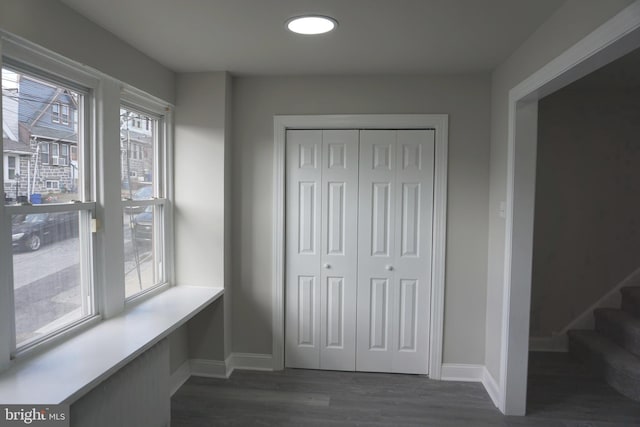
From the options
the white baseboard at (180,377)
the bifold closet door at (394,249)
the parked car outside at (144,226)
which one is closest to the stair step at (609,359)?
the bifold closet door at (394,249)

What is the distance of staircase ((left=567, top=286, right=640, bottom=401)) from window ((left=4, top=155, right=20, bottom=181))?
4160 mm

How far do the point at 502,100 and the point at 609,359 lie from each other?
2.27 m

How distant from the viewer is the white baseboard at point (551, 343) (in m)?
3.64

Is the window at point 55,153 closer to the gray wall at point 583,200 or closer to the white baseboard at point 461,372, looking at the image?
the white baseboard at point 461,372

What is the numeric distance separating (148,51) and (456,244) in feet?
8.88

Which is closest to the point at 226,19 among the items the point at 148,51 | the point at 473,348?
the point at 148,51

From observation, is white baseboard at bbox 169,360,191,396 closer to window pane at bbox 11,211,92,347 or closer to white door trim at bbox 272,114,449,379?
white door trim at bbox 272,114,449,379

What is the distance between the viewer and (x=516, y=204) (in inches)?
97.5

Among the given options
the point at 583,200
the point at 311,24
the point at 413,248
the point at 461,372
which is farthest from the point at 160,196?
the point at 583,200

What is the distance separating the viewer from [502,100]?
2.73 meters

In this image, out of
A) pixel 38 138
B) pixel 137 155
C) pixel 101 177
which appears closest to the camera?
pixel 38 138

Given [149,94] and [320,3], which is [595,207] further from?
[149,94]

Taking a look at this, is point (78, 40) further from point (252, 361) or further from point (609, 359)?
point (609, 359)

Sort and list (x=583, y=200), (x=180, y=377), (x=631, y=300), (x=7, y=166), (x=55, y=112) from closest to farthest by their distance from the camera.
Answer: (x=7, y=166), (x=55, y=112), (x=180, y=377), (x=631, y=300), (x=583, y=200)
